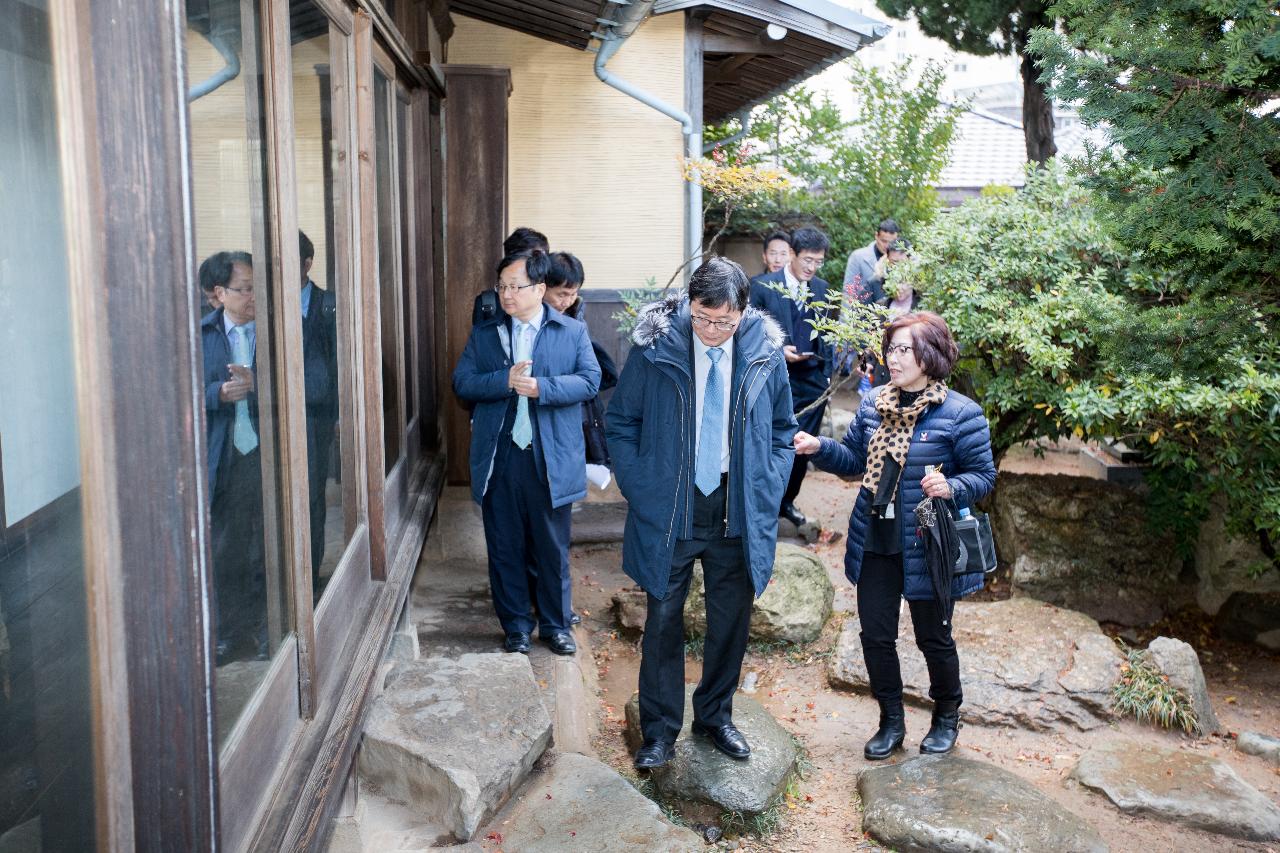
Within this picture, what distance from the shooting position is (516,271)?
4.96m

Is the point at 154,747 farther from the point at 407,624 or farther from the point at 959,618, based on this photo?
the point at 959,618

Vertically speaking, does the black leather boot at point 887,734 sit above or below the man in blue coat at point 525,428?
below

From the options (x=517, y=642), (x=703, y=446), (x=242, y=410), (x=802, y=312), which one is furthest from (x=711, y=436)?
(x=802, y=312)

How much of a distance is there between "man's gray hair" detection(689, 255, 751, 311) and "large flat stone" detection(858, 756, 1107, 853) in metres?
2.01

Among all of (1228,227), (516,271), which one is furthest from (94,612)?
(516,271)

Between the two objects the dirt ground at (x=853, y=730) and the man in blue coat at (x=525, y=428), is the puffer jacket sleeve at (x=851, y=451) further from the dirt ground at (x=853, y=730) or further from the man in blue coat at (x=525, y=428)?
the dirt ground at (x=853, y=730)

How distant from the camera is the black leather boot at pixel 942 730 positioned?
4.89 meters

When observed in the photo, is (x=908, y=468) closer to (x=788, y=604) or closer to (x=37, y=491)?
(x=788, y=604)

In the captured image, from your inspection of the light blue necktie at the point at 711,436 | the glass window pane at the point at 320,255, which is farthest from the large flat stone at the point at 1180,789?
the glass window pane at the point at 320,255

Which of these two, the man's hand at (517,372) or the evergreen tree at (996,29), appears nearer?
the man's hand at (517,372)

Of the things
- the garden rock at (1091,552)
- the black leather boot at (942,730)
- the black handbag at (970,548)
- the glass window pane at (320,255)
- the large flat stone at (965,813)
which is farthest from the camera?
the garden rock at (1091,552)

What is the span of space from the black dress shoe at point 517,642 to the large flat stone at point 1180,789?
2.52m

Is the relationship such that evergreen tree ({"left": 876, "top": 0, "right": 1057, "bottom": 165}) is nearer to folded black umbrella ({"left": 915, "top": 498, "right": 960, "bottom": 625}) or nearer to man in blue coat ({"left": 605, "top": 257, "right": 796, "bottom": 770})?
folded black umbrella ({"left": 915, "top": 498, "right": 960, "bottom": 625})

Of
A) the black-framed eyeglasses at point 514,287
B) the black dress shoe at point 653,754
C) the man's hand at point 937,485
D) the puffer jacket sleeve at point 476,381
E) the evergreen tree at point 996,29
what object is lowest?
the black dress shoe at point 653,754
